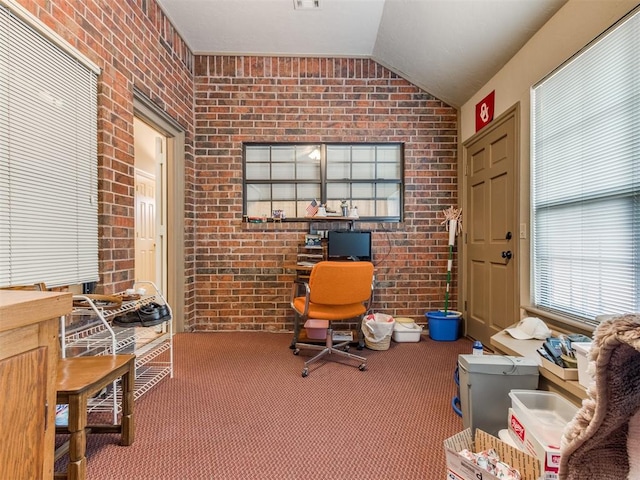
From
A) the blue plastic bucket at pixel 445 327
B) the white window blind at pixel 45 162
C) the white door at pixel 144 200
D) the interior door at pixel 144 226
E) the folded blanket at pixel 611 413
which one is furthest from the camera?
the interior door at pixel 144 226

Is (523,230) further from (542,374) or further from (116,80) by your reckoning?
(116,80)

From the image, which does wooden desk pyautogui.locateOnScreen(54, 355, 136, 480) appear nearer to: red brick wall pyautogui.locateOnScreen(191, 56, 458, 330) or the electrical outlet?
red brick wall pyautogui.locateOnScreen(191, 56, 458, 330)

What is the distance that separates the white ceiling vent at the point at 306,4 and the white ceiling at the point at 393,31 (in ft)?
0.14

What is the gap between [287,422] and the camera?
6.11 ft

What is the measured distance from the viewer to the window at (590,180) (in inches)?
66.9

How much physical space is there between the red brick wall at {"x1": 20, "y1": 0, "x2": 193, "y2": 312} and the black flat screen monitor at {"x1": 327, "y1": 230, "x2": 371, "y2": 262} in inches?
71.1

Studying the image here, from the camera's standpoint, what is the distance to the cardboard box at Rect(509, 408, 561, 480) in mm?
1105

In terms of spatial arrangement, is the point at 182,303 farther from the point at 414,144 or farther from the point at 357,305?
the point at 414,144

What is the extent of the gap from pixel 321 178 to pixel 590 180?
2.39 m

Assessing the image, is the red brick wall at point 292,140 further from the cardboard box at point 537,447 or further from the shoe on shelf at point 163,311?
the cardboard box at point 537,447

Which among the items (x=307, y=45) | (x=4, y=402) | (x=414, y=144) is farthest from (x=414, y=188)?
(x=4, y=402)

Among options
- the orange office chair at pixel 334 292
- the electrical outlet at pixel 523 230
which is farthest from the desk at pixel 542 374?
the orange office chair at pixel 334 292

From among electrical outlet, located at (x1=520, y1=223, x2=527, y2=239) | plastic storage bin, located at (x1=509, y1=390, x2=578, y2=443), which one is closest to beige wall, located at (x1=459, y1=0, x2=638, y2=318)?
electrical outlet, located at (x1=520, y1=223, x2=527, y2=239)

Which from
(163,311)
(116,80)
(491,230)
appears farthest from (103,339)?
(491,230)
